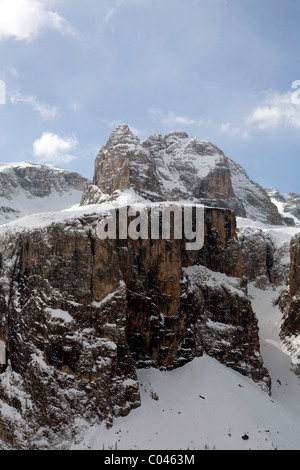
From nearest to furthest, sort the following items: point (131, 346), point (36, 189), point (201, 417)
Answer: point (201, 417) < point (131, 346) < point (36, 189)

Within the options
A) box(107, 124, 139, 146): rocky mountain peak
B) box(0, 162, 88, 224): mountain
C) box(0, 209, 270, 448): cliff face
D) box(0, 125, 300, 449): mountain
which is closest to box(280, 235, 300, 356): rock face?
box(0, 125, 300, 449): mountain

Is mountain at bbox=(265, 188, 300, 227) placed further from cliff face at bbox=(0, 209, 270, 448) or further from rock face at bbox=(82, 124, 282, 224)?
cliff face at bbox=(0, 209, 270, 448)

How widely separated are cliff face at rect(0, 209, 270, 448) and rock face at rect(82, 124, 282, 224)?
120 feet

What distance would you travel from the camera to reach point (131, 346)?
1258 inches

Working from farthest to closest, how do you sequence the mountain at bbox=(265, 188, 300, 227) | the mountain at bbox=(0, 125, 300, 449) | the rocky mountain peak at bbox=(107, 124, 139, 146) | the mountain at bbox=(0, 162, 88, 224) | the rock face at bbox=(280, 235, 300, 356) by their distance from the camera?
1. the mountain at bbox=(265, 188, 300, 227)
2. the mountain at bbox=(0, 162, 88, 224)
3. the rocky mountain peak at bbox=(107, 124, 139, 146)
4. the rock face at bbox=(280, 235, 300, 356)
5. the mountain at bbox=(0, 125, 300, 449)

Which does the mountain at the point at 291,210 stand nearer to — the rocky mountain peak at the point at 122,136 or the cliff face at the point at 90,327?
the rocky mountain peak at the point at 122,136

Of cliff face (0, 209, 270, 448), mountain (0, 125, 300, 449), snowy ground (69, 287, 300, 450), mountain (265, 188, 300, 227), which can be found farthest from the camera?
mountain (265, 188, 300, 227)

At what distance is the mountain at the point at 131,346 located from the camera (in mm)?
25922

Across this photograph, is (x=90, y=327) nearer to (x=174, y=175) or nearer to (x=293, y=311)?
(x=293, y=311)

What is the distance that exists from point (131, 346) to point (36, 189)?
97713 mm

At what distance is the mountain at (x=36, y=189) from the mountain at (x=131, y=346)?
7275cm

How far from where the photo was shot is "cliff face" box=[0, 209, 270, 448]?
27.0 meters

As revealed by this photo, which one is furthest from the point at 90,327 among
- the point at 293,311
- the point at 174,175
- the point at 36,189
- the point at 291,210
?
the point at 291,210

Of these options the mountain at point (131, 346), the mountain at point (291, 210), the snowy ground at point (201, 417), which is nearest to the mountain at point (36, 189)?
the mountain at point (291, 210)
